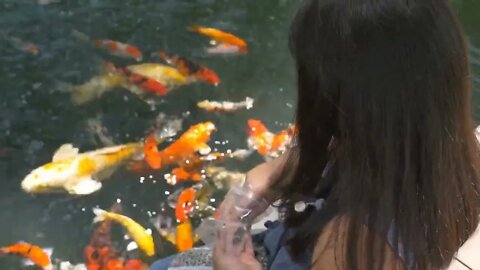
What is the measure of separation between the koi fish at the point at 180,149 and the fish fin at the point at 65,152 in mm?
297

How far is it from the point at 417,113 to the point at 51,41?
277cm

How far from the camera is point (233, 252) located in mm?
1437

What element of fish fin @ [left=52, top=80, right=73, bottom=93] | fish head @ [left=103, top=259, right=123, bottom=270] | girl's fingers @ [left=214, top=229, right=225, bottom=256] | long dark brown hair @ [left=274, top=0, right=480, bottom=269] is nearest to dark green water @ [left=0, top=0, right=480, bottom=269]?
fish fin @ [left=52, top=80, right=73, bottom=93]

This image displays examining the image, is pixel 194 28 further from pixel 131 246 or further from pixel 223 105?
pixel 131 246

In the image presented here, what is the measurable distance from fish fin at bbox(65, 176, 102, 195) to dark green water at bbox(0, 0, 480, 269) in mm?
29

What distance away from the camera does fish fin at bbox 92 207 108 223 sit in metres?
2.58

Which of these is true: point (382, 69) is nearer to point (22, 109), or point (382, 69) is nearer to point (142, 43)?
point (22, 109)

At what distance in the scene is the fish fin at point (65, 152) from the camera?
2814mm

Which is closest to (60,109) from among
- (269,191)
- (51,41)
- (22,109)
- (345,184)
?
(22,109)

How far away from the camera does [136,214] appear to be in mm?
2633

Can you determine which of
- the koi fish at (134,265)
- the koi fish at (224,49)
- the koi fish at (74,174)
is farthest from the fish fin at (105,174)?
the koi fish at (224,49)

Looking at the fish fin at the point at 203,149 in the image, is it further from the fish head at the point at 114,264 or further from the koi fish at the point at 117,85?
the fish head at the point at 114,264

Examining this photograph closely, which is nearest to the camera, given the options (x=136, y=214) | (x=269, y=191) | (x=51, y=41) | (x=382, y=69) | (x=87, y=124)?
(x=382, y=69)

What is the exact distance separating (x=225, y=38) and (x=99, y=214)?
4.41 feet
